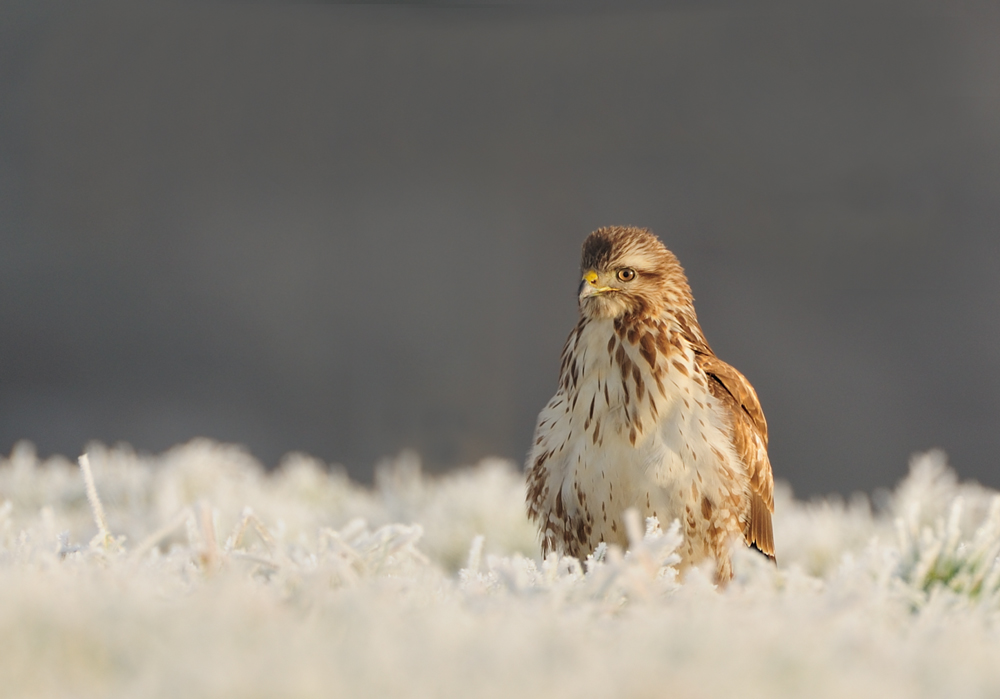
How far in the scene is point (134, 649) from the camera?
0.50 m

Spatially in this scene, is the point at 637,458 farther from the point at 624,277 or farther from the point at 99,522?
the point at 99,522

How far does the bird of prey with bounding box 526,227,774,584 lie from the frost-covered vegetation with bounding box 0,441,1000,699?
84 centimetres

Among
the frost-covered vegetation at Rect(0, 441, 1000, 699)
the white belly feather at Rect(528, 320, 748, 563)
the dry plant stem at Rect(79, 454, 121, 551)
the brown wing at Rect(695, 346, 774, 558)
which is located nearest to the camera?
the frost-covered vegetation at Rect(0, 441, 1000, 699)

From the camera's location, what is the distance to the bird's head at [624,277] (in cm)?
192

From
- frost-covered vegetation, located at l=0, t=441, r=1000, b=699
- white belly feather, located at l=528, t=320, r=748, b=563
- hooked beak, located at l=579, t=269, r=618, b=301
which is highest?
hooked beak, located at l=579, t=269, r=618, b=301

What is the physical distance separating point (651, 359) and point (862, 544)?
1.89ft

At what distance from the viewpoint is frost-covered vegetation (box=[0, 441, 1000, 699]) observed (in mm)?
461

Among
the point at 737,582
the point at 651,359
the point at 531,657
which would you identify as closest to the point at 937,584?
the point at 737,582

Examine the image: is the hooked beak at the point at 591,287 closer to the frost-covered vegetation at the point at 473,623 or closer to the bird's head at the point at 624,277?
the bird's head at the point at 624,277

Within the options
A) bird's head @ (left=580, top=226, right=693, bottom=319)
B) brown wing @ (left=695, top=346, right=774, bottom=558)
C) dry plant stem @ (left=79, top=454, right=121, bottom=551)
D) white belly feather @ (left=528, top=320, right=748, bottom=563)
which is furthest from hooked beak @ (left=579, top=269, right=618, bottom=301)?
dry plant stem @ (left=79, top=454, right=121, bottom=551)

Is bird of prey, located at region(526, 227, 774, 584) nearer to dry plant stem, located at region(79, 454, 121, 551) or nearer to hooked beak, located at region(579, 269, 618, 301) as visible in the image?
hooked beak, located at region(579, 269, 618, 301)

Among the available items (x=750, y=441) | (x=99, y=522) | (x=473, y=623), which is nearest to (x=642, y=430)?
(x=750, y=441)

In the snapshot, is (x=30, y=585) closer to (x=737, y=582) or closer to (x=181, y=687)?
(x=181, y=687)

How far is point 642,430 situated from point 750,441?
281mm
